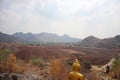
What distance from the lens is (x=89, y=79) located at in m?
15.2

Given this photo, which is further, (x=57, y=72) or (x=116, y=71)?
(x=116, y=71)

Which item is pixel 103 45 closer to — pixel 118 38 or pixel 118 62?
pixel 118 38

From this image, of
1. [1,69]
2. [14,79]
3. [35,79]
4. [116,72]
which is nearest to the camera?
[14,79]

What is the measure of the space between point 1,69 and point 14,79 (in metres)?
4.00

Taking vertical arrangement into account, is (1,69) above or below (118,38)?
below

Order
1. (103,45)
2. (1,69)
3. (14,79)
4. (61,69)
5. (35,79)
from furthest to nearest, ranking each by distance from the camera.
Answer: (103,45) < (61,69) < (1,69) < (35,79) < (14,79)

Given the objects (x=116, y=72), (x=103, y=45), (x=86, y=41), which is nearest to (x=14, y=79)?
(x=116, y=72)

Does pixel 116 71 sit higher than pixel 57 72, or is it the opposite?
pixel 57 72

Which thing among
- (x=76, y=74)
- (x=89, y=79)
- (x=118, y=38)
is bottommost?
(x=89, y=79)

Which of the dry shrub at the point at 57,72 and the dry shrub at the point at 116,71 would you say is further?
the dry shrub at the point at 116,71

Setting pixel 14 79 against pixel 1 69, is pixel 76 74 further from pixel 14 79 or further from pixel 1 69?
pixel 1 69

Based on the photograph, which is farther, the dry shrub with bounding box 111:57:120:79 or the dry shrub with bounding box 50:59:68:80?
the dry shrub with bounding box 111:57:120:79

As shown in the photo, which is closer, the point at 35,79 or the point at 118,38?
the point at 35,79

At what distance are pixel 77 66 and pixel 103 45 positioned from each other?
81462mm
